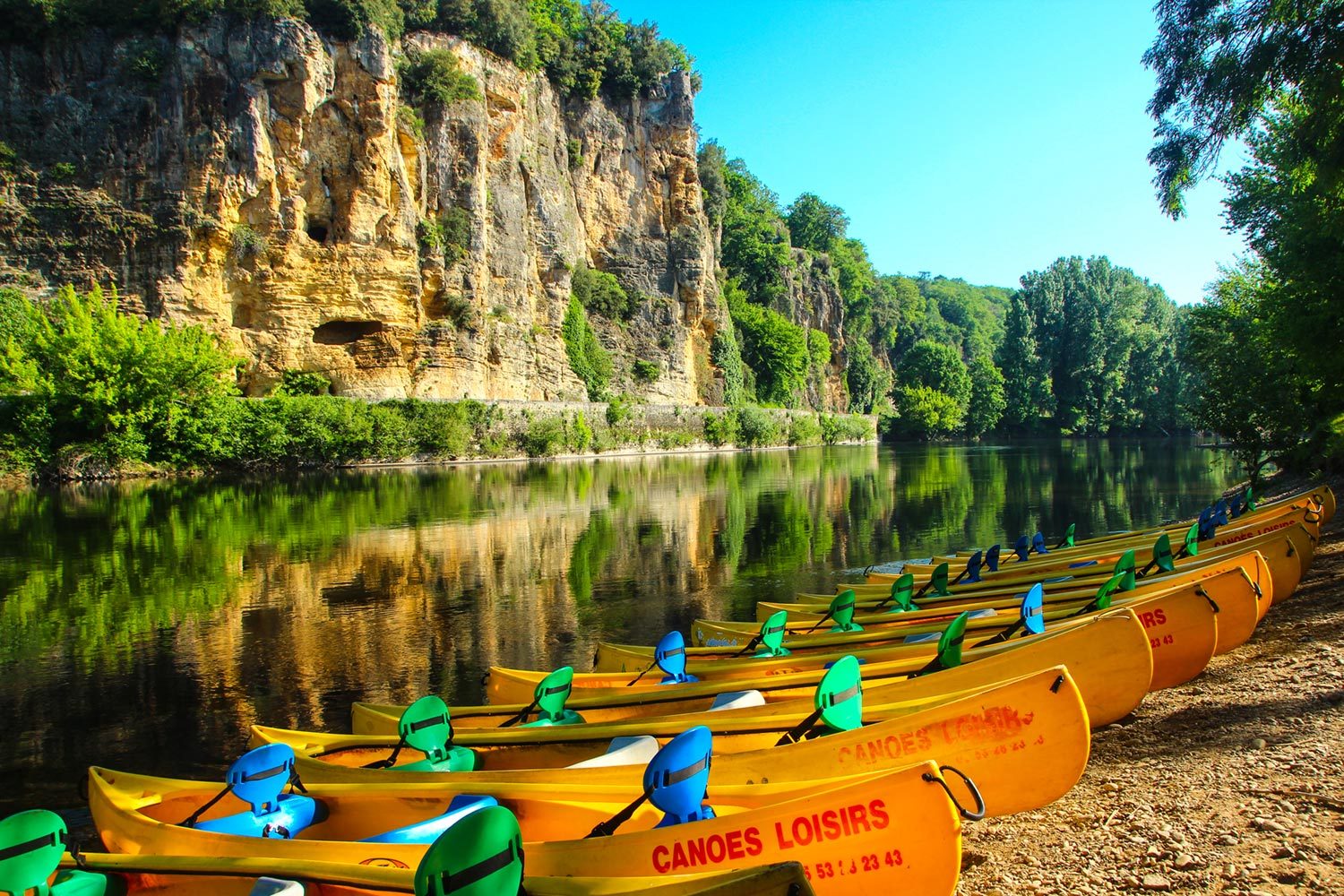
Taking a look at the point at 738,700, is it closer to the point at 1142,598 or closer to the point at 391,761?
the point at 391,761

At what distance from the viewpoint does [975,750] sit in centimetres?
370

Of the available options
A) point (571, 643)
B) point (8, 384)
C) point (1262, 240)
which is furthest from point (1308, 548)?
point (8, 384)

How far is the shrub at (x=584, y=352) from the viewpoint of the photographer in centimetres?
5066

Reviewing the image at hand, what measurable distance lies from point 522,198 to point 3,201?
80.0ft

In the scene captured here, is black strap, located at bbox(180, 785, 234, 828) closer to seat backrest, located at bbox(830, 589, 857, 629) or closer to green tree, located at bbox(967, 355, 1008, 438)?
seat backrest, located at bbox(830, 589, 857, 629)

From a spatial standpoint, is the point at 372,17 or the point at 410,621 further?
the point at 372,17

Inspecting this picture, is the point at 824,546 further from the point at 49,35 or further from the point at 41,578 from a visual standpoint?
the point at 49,35

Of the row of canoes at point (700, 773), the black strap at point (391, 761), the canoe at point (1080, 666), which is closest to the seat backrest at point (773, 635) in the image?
the row of canoes at point (700, 773)

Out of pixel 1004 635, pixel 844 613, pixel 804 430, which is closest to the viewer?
pixel 1004 635

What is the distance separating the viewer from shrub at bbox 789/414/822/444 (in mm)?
70062

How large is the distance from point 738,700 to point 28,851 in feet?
11.5

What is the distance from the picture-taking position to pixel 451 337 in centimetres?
4175

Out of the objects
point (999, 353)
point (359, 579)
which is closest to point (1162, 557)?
point (359, 579)

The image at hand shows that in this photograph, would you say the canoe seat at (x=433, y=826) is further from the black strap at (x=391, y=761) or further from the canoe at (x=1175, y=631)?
the canoe at (x=1175, y=631)
